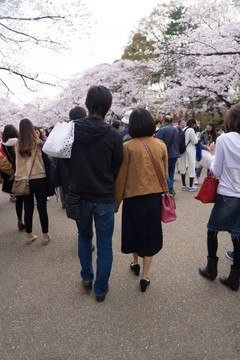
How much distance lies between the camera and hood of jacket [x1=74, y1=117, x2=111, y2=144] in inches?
63.3

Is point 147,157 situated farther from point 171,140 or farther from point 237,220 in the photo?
point 171,140

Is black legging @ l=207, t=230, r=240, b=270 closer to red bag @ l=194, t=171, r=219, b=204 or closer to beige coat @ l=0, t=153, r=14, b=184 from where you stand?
red bag @ l=194, t=171, r=219, b=204

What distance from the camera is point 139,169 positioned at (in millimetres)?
1856

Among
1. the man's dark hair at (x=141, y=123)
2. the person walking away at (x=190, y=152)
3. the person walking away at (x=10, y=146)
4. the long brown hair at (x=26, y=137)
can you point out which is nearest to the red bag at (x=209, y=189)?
the man's dark hair at (x=141, y=123)

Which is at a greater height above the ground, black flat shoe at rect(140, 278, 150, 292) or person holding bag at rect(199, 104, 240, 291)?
person holding bag at rect(199, 104, 240, 291)

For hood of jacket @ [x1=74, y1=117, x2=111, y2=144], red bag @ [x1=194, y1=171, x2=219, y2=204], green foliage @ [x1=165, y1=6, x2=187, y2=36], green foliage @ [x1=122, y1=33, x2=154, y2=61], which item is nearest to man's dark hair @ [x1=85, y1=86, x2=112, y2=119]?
hood of jacket @ [x1=74, y1=117, x2=111, y2=144]

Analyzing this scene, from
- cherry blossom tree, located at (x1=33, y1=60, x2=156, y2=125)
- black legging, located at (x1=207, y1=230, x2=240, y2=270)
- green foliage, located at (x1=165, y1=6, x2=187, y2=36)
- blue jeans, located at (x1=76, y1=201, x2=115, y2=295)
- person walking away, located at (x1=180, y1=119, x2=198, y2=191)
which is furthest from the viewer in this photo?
green foliage, located at (x1=165, y1=6, x2=187, y2=36)

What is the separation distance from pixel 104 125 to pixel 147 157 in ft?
1.57

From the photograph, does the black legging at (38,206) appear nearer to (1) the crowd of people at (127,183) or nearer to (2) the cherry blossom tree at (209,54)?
(1) the crowd of people at (127,183)

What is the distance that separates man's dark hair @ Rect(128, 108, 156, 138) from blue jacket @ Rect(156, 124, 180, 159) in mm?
3109

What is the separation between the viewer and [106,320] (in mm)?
1811

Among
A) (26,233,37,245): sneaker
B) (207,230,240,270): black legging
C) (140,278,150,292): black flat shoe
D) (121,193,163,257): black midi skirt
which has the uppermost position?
(121,193,163,257): black midi skirt

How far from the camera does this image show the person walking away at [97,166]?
1637mm

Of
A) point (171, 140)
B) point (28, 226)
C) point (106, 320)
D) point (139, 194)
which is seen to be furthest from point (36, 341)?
point (171, 140)
